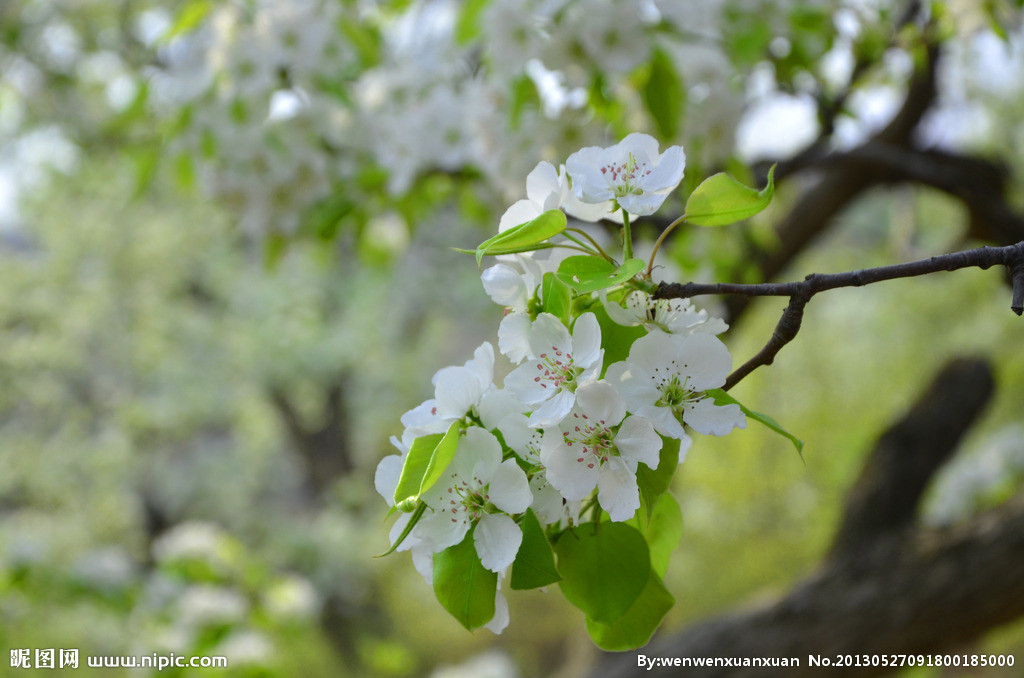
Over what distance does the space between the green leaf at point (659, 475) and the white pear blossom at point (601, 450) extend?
16 millimetres

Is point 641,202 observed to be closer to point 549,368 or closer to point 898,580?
point 549,368

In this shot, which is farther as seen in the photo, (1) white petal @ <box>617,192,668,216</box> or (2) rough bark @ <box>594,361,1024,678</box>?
(2) rough bark @ <box>594,361,1024,678</box>

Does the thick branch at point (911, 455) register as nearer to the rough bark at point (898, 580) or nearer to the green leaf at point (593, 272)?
the rough bark at point (898, 580)

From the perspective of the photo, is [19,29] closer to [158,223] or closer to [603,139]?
[603,139]

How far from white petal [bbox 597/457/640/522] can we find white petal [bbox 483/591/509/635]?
8cm

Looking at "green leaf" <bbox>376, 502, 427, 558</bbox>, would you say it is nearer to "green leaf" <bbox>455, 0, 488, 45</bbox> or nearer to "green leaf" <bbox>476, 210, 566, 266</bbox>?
"green leaf" <bbox>476, 210, 566, 266</bbox>

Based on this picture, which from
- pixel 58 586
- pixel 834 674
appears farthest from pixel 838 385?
pixel 58 586

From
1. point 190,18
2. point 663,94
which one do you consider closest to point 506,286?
point 663,94

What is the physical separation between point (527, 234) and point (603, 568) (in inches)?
7.1

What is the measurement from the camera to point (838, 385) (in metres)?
3.55

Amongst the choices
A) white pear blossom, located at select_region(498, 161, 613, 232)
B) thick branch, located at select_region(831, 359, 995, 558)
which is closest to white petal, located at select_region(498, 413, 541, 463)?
white pear blossom, located at select_region(498, 161, 613, 232)

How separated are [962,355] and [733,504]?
1.87 metres

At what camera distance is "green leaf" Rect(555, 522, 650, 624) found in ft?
1.26

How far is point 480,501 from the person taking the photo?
38 centimetres
